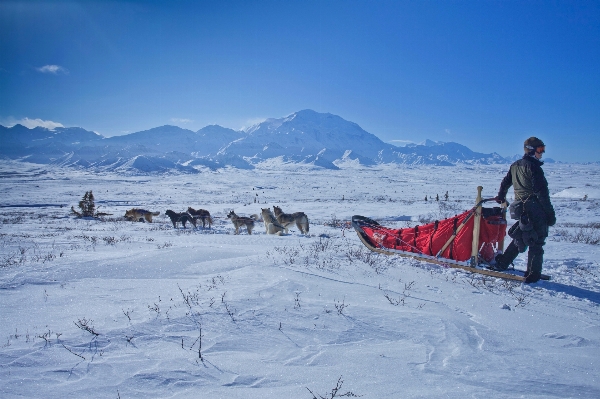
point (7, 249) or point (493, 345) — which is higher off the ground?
point (493, 345)

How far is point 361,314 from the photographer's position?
3383mm

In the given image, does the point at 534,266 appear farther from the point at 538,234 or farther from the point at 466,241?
the point at 466,241

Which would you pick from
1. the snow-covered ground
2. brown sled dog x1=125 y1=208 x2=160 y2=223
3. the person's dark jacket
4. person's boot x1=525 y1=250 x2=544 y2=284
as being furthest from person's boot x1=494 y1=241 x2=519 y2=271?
brown sled dog x1=125 y1=208 x2=160 y2=223

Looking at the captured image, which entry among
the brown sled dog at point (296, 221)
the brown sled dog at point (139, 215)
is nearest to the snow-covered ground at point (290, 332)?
the brown sled dog at point (296, 221)

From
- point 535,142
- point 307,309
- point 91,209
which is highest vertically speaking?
point 535,142

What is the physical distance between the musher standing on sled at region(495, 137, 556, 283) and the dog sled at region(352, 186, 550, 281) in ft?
1.28

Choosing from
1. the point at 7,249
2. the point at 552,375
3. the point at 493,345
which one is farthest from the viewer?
the point at 7,249

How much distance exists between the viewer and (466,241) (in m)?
5.47

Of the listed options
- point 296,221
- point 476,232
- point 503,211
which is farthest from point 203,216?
point 503,211

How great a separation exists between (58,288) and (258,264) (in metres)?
2.93

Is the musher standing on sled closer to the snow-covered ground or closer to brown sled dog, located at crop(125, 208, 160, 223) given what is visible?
the snow-covered ground

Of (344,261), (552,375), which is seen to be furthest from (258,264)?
(552,375)

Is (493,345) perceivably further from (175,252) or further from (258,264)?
(175,252)

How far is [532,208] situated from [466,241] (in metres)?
1.16
